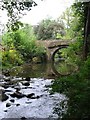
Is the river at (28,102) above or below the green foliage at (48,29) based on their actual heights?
below

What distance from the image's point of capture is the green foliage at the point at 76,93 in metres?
4.05

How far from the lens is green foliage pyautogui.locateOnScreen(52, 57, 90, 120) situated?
4.05 metres

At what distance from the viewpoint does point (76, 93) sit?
4.22 m

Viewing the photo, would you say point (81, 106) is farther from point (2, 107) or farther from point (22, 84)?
point (22, 84)

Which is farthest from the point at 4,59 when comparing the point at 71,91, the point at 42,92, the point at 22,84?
the point at 71,91

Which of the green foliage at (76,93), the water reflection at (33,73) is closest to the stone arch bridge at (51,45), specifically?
the water reflection at (33,73)

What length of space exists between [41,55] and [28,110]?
19.2 metres

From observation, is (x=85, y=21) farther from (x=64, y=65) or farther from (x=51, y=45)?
(x=51, y=45)

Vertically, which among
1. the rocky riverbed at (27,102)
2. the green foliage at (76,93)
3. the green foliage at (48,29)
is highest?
the green foliage at (48,29)

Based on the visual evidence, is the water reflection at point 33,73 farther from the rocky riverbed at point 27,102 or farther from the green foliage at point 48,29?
the green foliage at point 48,29

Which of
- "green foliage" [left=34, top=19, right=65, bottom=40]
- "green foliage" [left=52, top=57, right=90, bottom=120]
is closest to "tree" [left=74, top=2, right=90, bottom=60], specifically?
"green foliage" [left=52, top=57, right=90, bottom=120]

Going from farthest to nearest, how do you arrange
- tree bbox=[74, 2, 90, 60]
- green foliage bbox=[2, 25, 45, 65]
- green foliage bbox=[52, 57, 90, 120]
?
green foliage bbox=[2, 25, 45, 65]
tree bbox=[74, 2, 90, 60]
green foliage bbox=[52, 57, 90, 120]

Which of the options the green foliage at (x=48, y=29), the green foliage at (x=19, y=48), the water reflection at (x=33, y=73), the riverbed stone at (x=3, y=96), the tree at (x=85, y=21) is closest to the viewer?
the riverbed stone at (x=3, y=96)

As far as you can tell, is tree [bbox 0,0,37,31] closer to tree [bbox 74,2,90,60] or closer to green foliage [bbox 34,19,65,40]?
tree [bbox 74,2,90,60]
